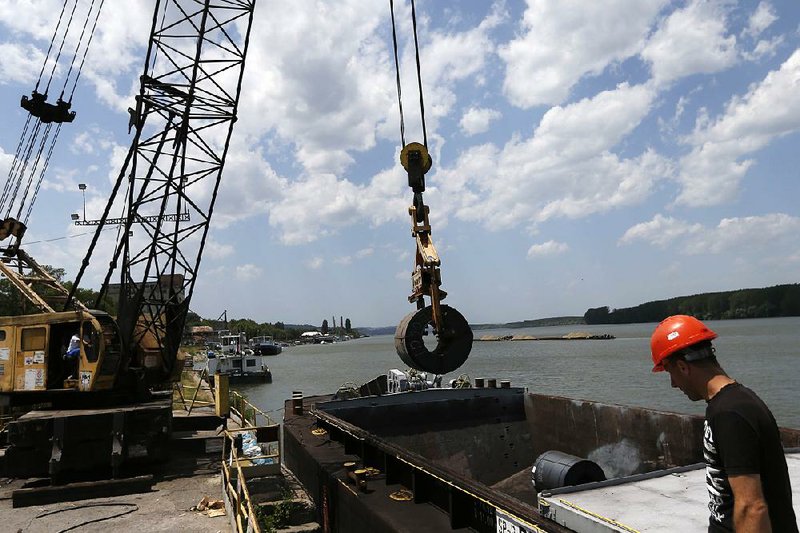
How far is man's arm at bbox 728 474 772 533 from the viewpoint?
2.15 meters

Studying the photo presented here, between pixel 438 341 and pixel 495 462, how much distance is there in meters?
3.31

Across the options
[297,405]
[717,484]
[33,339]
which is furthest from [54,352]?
[717,484]

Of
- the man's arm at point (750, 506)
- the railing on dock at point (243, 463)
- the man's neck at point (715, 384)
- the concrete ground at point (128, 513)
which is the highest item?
the man's neck at point (715, 384)

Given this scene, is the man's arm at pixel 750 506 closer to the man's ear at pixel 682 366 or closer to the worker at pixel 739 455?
the worker at pixel 739 455

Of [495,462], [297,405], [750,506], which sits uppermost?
[750,506]

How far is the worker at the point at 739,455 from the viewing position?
2.17 meters

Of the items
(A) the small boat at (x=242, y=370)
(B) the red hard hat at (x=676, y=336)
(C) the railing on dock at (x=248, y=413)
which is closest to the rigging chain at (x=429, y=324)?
(C) the railing on dock at (x=248, y=413)

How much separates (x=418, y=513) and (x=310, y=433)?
4.79 m

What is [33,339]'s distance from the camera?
13070 millimetres

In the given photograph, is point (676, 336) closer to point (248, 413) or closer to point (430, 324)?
point (430, 324)

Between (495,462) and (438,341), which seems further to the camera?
(495,462)

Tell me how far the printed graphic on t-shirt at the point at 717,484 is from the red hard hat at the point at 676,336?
0.33 m

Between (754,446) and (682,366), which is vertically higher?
(682,366)

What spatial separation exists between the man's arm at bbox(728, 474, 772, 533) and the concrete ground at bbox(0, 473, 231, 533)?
8236 millimetres
